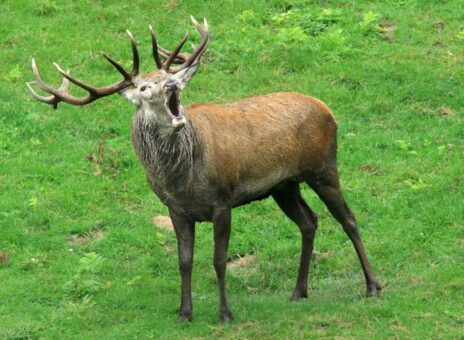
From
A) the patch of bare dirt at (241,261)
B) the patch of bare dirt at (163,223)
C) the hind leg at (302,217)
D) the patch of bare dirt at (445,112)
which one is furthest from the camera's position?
the patch of bare dirt at (445,112)

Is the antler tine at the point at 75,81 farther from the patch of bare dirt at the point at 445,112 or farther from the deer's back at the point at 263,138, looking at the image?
the patch of bare dirt at the point at 445,112

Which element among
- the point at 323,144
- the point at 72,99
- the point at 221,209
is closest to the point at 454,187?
the point at 323,144

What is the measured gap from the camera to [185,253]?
10516 millimetres

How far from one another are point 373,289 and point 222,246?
171 cm

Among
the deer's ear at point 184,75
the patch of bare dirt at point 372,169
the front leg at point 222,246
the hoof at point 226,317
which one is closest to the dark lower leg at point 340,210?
the front leg at point 222,246

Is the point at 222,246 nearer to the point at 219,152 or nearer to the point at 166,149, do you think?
the point at 219,152

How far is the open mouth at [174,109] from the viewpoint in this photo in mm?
9656

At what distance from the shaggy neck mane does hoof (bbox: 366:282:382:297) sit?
7.34 ft

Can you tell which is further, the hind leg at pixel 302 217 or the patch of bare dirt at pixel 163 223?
the patch of bare dirt at pixel 163 223

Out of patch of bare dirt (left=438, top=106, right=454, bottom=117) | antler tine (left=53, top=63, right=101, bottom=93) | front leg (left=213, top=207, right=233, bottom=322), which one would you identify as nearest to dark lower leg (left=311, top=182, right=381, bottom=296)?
front leg (left=213, top=207, right=233, bottom=322)

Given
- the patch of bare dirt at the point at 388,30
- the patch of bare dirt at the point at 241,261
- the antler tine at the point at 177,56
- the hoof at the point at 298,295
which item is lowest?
the patch of bare dirt at the point at 241,261

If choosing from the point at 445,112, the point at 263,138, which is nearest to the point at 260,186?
the point at 263,138

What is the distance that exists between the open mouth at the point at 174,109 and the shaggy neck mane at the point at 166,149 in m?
0.17

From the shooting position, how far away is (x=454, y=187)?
1317cm
